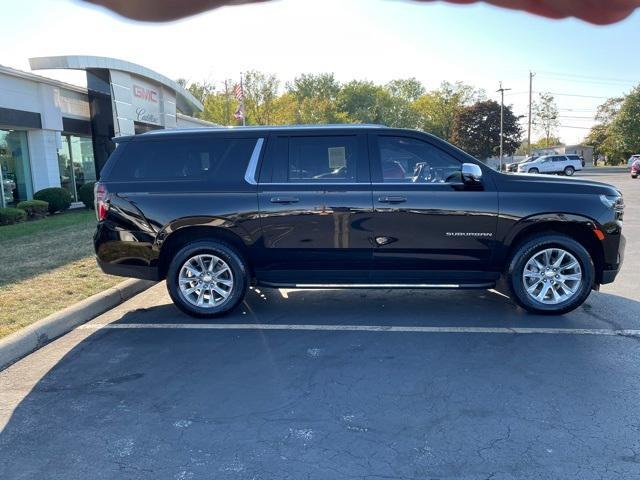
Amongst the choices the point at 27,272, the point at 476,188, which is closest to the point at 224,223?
the point at 476,188

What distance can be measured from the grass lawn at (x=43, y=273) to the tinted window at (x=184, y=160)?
1.67m

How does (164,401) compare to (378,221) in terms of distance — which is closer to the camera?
(164,401)

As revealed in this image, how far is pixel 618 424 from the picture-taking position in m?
3.16

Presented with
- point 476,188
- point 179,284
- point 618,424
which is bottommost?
point 618,424

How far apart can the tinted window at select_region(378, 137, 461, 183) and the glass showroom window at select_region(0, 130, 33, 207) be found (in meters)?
13.2

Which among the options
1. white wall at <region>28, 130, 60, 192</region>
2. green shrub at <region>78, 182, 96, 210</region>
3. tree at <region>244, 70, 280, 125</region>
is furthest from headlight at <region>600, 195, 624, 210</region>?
tree at <region>244, 70, 280, 125</region>

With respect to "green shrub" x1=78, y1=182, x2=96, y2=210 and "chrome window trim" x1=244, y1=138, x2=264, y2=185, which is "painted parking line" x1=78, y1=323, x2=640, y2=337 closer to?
"chrome window trim" x1=244, y1=138, x2=264, y2=185

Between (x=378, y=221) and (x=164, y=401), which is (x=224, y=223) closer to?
(x=378, y=221)

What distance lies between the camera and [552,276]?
210 inches

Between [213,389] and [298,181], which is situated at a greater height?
[298,181]

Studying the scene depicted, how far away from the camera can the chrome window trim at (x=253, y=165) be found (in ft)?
17.9

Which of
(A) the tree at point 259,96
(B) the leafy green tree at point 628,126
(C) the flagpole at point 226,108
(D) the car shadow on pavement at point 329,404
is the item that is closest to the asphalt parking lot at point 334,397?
(D) the car shadow on pavement at point 329,404

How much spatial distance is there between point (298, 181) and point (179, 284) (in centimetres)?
170

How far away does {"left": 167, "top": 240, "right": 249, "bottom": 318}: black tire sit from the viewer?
5.46 m
